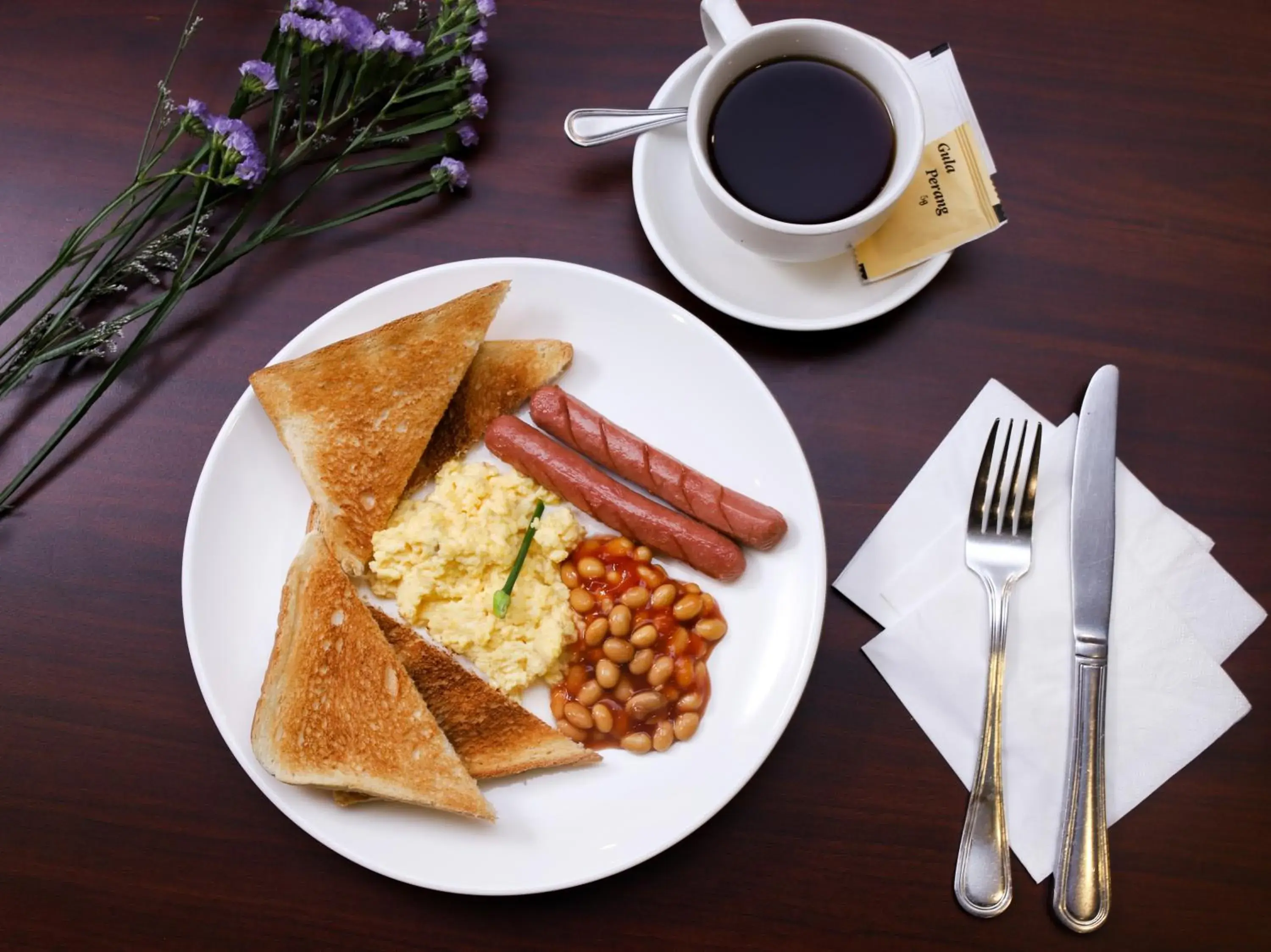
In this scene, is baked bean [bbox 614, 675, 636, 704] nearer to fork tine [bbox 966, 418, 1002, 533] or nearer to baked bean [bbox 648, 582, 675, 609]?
baked bean [bbox 648, 582, 675, 609]

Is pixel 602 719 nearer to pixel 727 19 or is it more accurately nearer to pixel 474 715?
pixel 474 715

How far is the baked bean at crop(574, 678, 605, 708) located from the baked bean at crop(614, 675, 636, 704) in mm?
29

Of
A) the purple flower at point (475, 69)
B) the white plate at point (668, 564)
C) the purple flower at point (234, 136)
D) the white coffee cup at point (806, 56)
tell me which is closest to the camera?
the white coffee cup at point (806, 56)

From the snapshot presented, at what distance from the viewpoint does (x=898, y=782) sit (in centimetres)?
192

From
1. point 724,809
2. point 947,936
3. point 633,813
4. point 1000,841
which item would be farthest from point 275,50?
point 947,936

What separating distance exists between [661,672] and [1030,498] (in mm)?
828

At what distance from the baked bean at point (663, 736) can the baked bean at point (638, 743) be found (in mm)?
11

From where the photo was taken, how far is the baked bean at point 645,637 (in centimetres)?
182

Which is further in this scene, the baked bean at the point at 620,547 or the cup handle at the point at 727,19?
the baked bean at the point at 620,547

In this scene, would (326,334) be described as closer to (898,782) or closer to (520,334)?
(520,334)

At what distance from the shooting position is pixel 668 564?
6.36ft

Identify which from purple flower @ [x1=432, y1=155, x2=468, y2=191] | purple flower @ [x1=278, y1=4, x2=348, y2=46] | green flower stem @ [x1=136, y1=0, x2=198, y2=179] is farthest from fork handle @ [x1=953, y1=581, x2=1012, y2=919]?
green flower stem @ [x1=136, y1=0, x2=198, y2=179]

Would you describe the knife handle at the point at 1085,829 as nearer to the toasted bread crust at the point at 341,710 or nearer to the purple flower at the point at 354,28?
the toasted bread crust at the point at 341,710

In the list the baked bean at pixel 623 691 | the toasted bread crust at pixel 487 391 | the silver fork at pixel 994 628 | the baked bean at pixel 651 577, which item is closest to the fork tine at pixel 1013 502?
the silver fork at pixel 994 628
